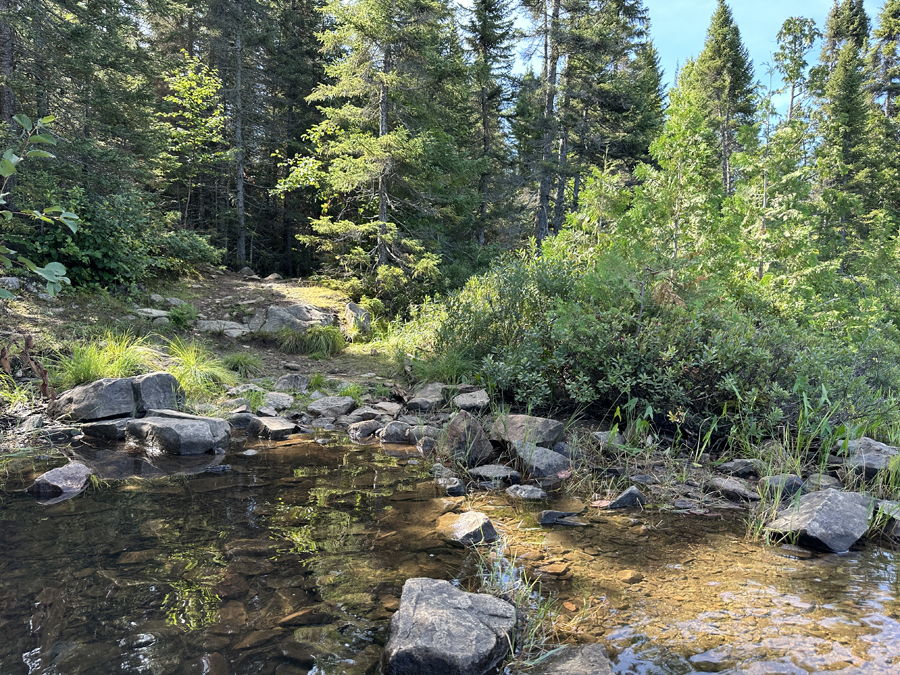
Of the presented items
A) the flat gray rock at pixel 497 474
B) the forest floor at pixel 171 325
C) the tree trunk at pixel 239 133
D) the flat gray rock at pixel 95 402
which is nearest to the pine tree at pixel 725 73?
the tree trunk at pixel 239 133

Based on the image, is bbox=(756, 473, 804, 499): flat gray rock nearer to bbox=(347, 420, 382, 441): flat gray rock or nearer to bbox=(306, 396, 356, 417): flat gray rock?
bbox=(347, 420, 382, 441): flat gray rock

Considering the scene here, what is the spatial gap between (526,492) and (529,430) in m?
0.90

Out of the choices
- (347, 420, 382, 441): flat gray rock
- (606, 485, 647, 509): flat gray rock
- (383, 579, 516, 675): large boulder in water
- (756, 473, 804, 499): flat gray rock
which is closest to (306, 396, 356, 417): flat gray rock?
(347, 420, 382, 441): flat gray rock

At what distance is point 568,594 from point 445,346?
521 cm

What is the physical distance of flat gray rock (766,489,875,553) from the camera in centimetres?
365

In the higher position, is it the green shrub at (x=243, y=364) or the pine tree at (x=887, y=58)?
the pine tree at (x=887, y=58)

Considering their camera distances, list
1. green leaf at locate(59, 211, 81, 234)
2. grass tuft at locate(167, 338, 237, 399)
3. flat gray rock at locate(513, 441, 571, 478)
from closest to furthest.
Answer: green leaf at locate(59, 211, 81, 234), flat gray rock at locate(513, 441, 571, 478), grass tuft at locate(167, 338, 237, 399)

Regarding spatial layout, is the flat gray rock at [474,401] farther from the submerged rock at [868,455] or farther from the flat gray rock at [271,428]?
the submerged rock at [868,455]

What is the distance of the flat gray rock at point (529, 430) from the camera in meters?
5.43

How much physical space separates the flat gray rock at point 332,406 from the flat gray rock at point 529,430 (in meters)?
2.42

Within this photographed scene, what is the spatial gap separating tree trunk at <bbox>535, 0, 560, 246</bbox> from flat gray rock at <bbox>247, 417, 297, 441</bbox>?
1354cm

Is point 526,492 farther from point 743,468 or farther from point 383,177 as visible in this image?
point 383,177

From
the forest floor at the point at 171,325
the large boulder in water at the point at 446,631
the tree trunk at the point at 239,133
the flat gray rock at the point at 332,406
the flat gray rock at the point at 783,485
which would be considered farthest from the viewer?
the tree trunk at the point at 239,133

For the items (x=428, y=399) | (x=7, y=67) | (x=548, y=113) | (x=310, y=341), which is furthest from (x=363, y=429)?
(x=548, y=113)
